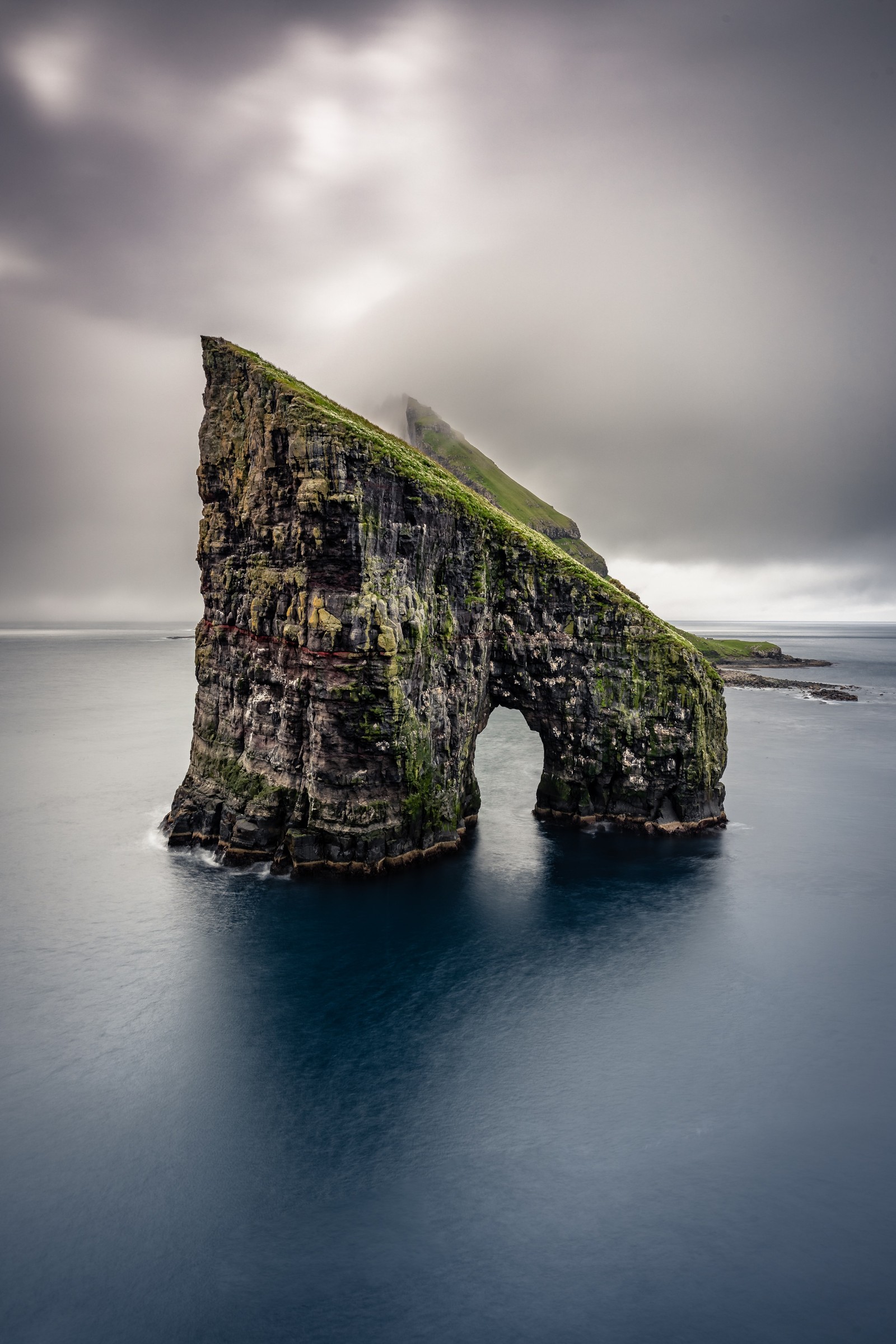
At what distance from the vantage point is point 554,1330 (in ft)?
55.6

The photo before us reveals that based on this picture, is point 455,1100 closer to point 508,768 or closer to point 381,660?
point 381,660

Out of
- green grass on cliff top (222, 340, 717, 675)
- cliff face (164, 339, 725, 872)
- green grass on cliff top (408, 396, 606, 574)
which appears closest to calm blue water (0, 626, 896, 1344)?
cliff face (164, 339, 725, 872)

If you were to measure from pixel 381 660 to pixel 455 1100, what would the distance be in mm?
21994

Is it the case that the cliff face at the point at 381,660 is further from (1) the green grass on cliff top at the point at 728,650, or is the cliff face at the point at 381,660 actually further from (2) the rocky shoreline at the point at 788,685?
(1) the green grass on cliff top at the point at 728,650

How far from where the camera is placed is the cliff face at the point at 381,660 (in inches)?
1507

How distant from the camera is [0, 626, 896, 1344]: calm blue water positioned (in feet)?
58.1

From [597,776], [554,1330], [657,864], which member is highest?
[597,776]

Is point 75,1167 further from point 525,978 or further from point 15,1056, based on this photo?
point 525,978

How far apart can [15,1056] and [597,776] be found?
38233mm

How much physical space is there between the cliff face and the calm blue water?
4.34 m

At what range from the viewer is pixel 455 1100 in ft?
80.1

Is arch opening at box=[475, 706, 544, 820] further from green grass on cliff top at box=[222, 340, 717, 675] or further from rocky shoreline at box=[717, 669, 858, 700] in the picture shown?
rocky shoreline at box=[717, 669, 858, 700]

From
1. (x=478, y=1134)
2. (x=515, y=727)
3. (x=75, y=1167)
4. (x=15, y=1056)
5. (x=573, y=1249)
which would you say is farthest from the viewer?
(x=515, y=727)

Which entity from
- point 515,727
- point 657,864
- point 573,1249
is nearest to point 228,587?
point 657,864
